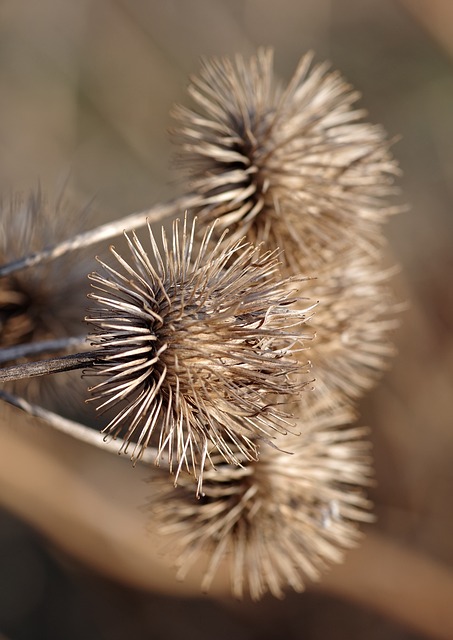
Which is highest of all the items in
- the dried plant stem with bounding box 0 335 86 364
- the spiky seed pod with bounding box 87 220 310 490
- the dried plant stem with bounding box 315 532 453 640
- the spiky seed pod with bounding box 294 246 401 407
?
the spiky seed pod with bounding box 294 246 401 407

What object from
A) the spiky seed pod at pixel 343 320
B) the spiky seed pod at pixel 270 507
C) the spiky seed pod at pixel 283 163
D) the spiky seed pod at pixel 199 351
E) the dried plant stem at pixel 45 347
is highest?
the spiky seed pod at pixel 283 163

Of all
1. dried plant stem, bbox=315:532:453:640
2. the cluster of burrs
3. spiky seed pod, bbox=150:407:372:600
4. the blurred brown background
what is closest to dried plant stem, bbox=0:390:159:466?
the cluster of burrs

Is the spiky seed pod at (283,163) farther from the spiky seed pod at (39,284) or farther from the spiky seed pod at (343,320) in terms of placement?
the spiky seed pod at (39,284)

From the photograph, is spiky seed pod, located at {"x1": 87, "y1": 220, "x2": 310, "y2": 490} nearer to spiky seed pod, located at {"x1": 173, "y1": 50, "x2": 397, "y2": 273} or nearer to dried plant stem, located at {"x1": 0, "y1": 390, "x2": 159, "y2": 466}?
dried plant stem, located at {"x1": 0, "y1": 390, "x2": 159, "y2": 466}

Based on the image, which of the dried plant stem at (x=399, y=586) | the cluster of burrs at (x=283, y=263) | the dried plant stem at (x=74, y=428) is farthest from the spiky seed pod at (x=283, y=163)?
the dried plant stem at (x=399, y=586)

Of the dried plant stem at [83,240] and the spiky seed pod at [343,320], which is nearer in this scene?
the dried plant stem at [83,240]

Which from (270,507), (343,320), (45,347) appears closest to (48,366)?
(45,347)

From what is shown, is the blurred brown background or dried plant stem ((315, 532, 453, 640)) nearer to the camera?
dried plant stem ((315, 532, 453, 640))

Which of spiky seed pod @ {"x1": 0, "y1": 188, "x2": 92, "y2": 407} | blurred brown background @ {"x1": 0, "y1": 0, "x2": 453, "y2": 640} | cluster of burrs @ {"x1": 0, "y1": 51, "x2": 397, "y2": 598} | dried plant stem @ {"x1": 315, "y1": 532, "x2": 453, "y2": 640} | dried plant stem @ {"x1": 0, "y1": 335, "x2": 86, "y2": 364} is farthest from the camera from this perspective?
blurred brown background @ {"x1": 0, "y1": 0, "x2": 453, "y2": 640}
